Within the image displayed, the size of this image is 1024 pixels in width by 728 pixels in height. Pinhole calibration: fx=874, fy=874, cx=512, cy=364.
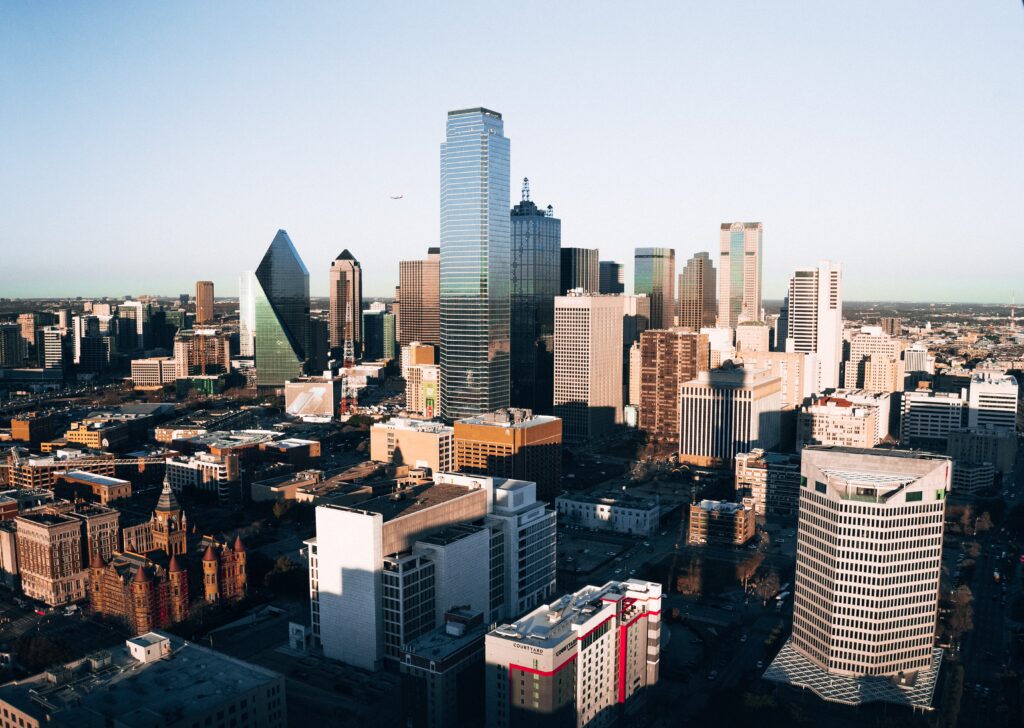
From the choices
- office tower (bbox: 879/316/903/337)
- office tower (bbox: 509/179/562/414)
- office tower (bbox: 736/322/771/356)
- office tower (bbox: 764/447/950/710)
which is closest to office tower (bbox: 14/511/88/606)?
office tower (bbox: 764/447/950/710)

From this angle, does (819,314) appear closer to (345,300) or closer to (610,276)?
(610,276)

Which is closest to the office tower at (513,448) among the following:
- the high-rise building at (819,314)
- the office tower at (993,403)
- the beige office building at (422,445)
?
the beige office building at (422,445)

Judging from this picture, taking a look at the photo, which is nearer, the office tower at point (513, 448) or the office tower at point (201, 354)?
the office tower at point (513, 448)

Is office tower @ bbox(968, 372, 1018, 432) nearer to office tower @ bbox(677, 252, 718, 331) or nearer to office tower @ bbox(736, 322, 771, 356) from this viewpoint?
office tower @ bbox(736, 322, 771, 356)

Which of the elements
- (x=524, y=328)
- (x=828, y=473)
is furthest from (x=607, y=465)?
(x=828, y=473)

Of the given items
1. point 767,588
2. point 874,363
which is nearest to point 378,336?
point 874,363

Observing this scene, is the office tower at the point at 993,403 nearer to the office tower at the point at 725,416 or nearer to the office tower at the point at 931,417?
the office tower at the point at 931,417
